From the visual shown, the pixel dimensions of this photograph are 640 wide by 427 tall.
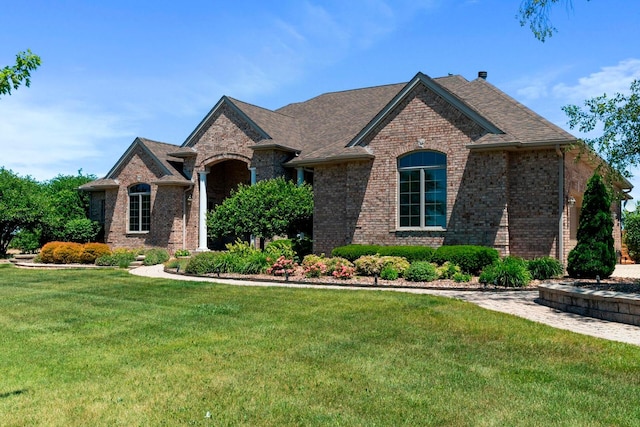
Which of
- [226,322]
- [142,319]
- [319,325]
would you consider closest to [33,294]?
[142,319]

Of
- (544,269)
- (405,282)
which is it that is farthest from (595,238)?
(405,282)

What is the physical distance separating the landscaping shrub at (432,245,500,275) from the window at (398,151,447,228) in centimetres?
181

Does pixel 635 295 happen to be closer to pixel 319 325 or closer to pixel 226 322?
pixel 319 325

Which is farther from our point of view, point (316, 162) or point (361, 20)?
point (316, 162)

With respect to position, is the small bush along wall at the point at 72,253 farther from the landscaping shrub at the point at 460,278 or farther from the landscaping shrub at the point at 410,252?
the landscaping shrub at the point at 460,278

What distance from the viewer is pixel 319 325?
9031 mm

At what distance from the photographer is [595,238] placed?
49.0 ft

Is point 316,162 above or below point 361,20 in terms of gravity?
below

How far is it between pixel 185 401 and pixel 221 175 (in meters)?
26.5

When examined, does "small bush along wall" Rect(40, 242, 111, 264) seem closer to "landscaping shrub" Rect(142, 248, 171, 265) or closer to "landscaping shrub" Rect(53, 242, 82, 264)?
"landscaping shrub" Rect(53, 242, 82, 264)

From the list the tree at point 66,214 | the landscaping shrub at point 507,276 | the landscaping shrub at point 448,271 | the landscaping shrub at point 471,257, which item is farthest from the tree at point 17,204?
the landscaping shrub at point 507,276

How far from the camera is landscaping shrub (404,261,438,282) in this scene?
1558 centimetres

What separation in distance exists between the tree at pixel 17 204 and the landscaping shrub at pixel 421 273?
76.0 feet

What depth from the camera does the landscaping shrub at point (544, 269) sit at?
1582 centimetres
